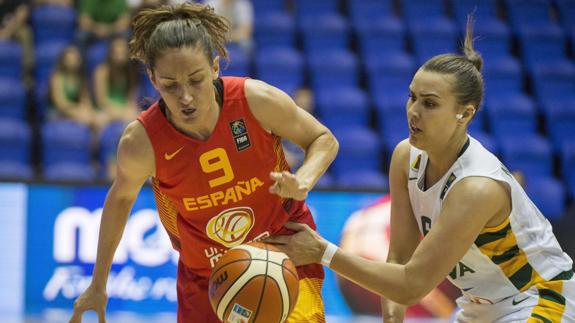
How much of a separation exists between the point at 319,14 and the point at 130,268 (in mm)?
4012

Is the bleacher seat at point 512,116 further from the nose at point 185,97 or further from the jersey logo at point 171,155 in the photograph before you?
the nose at point 185,97

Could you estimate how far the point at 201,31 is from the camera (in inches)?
119

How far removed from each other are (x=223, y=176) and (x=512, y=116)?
583 cm

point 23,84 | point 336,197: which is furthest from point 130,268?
point 23,84

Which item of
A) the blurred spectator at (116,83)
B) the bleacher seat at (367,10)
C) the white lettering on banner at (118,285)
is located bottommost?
the white lettering on banner at (118,285)

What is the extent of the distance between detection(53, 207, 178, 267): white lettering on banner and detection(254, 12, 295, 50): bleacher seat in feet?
9.93

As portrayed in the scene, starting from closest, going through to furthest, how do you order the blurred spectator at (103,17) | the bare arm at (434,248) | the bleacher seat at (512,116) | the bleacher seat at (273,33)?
the bare arm at (434,248) → the blurred spectator at (103,17) → the bleacher seat at (512,116) → the bleacher seat at (273,33)

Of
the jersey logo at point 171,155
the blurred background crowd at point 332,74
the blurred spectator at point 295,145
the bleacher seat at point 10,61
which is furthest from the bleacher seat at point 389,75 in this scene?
the jersey logo at point 171,155

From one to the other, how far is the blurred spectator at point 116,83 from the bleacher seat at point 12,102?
74 cm

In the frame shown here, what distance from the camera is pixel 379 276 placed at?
289 centimetres

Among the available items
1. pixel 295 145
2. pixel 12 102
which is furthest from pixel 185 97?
pixel 12 102

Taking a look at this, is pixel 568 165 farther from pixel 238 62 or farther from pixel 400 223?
pixel 400 223

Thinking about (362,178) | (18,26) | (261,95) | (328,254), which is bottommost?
(328,254)

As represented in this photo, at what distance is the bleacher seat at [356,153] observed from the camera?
7406 mm
